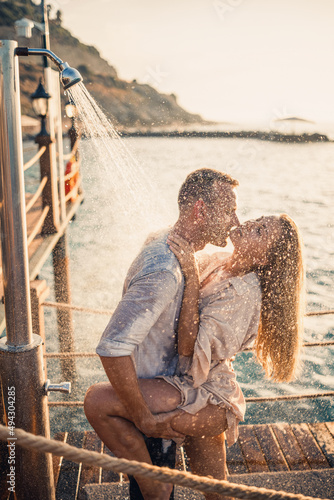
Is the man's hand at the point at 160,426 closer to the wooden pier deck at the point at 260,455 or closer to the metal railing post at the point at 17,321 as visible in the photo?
the metal railing post at the point at 17,321

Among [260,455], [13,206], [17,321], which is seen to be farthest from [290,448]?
[13,206]

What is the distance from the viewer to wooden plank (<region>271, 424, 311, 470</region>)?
360 centimetres

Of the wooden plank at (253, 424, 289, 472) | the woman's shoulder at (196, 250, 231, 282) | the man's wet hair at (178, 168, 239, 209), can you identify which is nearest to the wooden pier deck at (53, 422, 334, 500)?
the wooden plank at (253, 424, 289, 472)

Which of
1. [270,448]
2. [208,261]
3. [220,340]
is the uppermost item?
[208,261]

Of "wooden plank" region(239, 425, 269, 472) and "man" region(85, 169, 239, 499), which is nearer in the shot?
"man" region(85, 169, 239, 499)

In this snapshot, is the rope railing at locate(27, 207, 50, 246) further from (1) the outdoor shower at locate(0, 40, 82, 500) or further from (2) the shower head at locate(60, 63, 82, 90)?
(2) the shower head at locate(60, 63, 82, 90)

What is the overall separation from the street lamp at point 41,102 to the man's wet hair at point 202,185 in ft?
17.0

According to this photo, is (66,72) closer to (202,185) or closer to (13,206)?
(13,206)

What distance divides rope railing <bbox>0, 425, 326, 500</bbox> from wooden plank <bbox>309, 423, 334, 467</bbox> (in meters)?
2.35

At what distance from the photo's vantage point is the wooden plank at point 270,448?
11.8ft

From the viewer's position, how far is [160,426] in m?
2.16

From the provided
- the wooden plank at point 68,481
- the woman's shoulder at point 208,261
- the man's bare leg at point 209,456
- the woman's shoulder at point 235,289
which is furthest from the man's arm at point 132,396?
the wooden plank at point 68,481

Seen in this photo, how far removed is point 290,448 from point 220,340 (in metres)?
2.10

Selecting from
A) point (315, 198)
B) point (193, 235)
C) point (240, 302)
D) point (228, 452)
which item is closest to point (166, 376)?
point (240, 302)
